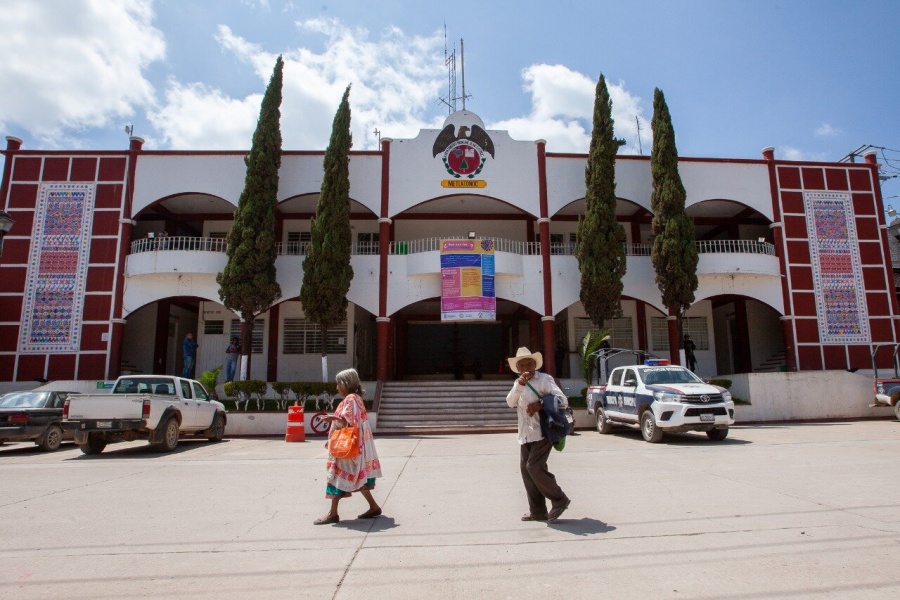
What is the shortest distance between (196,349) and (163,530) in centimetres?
2069

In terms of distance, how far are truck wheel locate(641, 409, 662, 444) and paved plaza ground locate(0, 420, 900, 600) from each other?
323cm

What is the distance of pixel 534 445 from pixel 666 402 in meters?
8.34

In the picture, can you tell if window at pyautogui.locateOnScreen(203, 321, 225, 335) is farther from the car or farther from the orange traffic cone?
the car

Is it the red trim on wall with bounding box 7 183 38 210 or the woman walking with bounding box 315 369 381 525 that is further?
the red trim on wall with bounding box 7 183 38 210

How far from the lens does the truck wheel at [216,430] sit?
1536cm

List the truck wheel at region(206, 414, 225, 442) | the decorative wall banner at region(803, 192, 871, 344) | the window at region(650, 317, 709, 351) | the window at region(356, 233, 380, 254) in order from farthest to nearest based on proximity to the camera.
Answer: the window at region(650, 317, 709, 351)
the decorative wall banner at region(803, 192, 871, 344)
the window at region(356, 233, 380, 254)
the truck wheel at region(206, 414, 225, 442)

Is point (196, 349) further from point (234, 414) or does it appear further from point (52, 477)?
point (52, 477)

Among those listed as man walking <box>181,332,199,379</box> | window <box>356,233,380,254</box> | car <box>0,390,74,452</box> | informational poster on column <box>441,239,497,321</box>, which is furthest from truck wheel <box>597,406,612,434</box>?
man walking <box>181,332,199,379</box>

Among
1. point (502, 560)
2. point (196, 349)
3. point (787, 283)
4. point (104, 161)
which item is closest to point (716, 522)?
point (502, 560)

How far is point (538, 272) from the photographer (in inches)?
900

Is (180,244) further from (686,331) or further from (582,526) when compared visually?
(686,331)

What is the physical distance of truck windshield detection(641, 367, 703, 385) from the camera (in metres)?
14.0

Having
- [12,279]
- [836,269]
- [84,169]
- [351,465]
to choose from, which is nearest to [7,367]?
[12,279]

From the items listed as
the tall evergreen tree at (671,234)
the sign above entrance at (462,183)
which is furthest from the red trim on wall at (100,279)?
the tall evergreen tree at (671,234)
